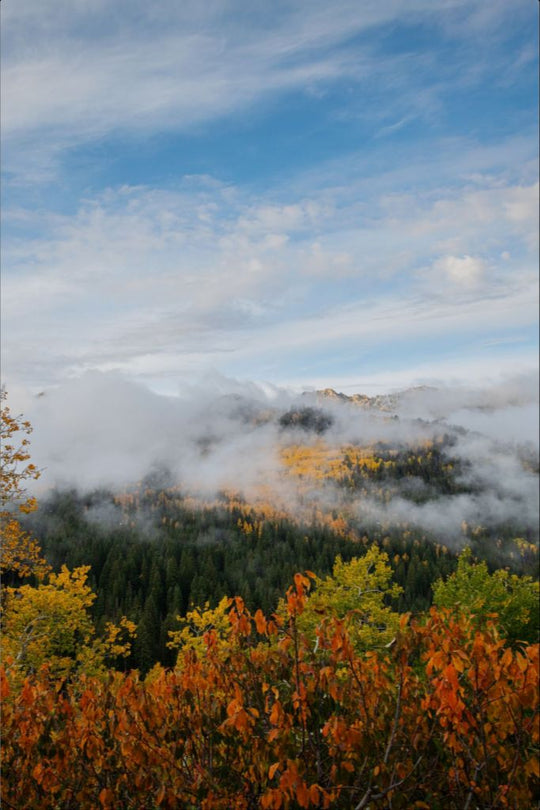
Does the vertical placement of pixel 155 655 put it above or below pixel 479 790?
below

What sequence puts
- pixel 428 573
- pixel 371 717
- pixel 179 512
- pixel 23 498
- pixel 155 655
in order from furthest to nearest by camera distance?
pixel 179 512 < pixel 428 573 < pixel 155 655 < pixel 23 498 < pixel 371 717

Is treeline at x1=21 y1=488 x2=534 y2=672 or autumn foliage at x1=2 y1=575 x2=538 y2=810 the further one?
treeline at x1=21 y1=488 x2=534 y2=672

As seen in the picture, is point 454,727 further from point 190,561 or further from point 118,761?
point 190,561

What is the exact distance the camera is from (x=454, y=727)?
3652 millimetres

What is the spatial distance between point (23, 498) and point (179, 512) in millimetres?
197457

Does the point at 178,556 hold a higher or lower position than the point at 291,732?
lower

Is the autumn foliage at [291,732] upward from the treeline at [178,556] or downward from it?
upward

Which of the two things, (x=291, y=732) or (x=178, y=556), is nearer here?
(x=291, y=732)

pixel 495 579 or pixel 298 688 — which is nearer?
pixel 298 688

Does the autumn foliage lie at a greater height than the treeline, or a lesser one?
greater

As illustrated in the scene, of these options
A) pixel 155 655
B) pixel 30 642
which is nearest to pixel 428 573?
pixel 155 655

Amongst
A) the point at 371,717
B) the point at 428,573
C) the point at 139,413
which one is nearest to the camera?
the point at 371,717

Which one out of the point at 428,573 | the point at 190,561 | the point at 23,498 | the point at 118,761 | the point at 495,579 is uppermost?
the point at 23,498

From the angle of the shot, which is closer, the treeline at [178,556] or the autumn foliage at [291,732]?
the autumn foliage at [291,732]
